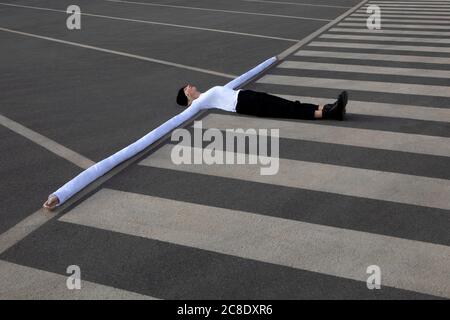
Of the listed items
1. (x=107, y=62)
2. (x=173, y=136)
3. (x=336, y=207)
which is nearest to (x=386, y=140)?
(x=336, y=207)

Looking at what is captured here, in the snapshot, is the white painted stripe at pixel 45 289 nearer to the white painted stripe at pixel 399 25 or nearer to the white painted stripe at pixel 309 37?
the white painted stripe at pixel 309 37

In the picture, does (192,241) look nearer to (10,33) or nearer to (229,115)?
(229,115)

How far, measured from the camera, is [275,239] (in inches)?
173

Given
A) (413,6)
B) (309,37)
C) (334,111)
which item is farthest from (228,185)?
(413,6)

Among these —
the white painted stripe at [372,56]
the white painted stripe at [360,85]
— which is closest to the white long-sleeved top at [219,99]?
the white painted stripe at [360,85]

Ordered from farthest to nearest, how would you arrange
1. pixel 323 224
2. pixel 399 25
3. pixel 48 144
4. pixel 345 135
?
1. pixel 399 25
2. pixel 345 135
3. pixel 48 144
4. pixel 323 224

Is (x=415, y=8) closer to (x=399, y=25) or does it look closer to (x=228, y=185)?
(x=399, y=25)

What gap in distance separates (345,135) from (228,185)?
196 cm

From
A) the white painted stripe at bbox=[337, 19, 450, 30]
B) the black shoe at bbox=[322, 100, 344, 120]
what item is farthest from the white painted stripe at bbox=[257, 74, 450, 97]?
the white painted stripe at bbox=[337, 19, 450, 30]

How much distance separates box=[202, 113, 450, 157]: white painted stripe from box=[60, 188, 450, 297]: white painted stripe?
2.10 m

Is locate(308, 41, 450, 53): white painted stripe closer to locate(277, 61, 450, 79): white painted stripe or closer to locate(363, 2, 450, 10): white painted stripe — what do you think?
locate(277, 61, 450, 79): white painted stripe

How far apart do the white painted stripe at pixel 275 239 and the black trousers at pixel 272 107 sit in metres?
2.67

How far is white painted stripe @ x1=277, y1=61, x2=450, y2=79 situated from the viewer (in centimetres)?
961

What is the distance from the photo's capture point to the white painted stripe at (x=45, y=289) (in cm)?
376
